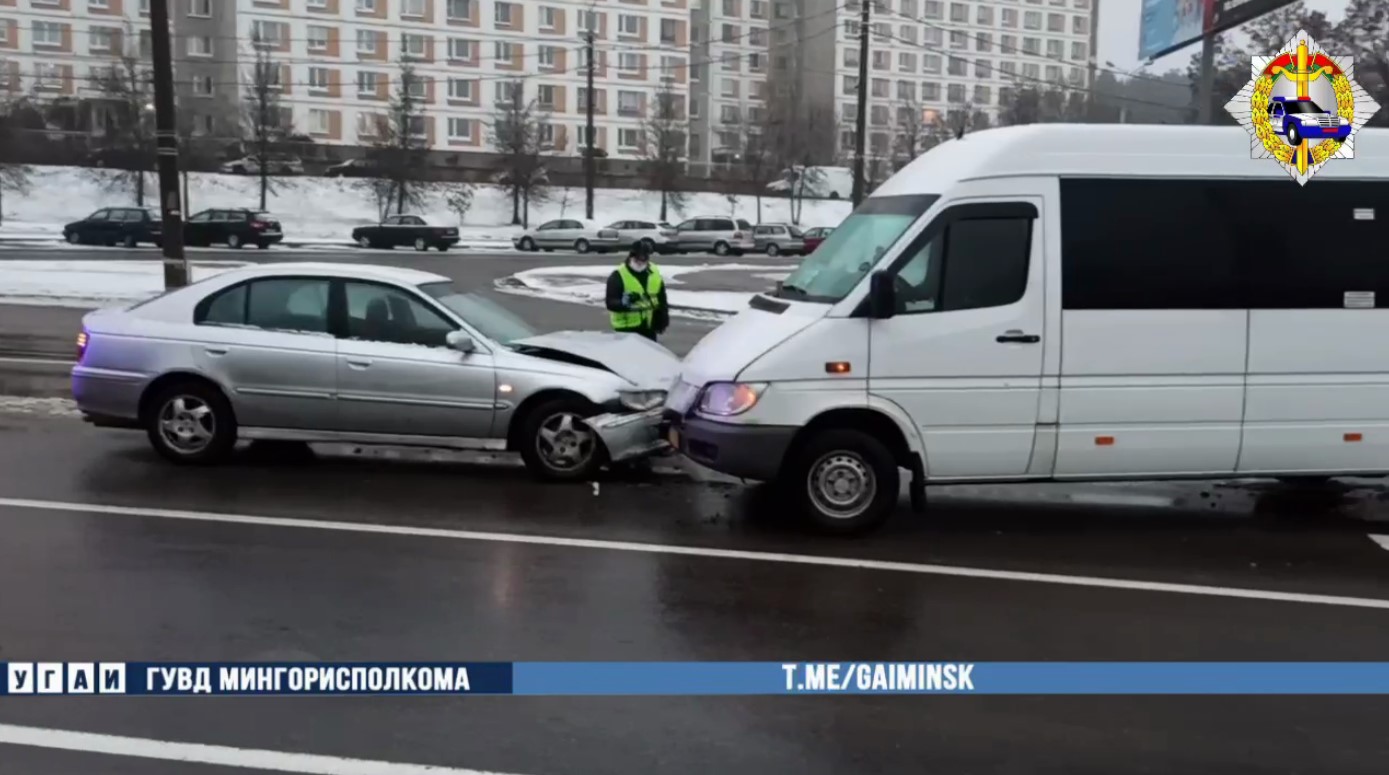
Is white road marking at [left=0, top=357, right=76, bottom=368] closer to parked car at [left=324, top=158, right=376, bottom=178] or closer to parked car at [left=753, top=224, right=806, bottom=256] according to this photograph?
parked car at [left=753, top=224, right=806, bottom=256]

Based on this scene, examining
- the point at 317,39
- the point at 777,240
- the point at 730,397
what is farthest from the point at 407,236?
the point at 730,397

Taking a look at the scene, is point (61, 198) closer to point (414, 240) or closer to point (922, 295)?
point (414, 240)

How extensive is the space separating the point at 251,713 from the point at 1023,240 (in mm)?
Result: 5253

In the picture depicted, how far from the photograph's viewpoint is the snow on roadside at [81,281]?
22891mm

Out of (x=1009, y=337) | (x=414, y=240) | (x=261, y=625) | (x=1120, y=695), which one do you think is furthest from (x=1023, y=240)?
(x=414, y=240)

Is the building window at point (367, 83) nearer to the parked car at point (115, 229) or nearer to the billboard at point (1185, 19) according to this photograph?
the parked car at point (115, 229)

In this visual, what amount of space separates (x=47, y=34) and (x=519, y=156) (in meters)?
30.6

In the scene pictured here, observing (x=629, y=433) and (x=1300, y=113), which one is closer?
(x=629, y=433)

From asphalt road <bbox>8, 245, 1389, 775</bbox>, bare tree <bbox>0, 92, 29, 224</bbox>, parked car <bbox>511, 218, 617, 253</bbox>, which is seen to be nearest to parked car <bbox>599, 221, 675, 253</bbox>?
parked car <bbox>511, 218, 617, 253</bbox>

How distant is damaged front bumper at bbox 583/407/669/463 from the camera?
8617mm

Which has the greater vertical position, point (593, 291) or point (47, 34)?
point (47, 34)

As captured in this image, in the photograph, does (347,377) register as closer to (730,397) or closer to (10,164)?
(730,397)

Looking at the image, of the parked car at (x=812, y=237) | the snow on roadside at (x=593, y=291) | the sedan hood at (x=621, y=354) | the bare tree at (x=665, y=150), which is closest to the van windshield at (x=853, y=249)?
the sedan hood at (x=621, y=354)

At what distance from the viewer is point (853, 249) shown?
787 centimetres
